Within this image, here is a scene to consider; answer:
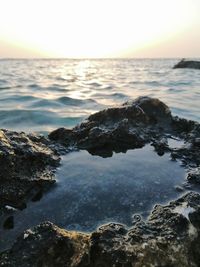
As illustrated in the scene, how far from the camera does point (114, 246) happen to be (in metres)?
2.62

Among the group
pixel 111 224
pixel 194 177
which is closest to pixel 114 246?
pixel 111 224

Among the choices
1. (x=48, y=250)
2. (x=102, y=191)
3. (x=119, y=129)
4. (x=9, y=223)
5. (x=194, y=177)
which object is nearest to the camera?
(x=48, y=250)

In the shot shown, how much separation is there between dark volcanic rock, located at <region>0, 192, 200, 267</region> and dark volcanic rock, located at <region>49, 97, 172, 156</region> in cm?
220

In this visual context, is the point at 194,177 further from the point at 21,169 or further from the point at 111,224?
the point at 21,169

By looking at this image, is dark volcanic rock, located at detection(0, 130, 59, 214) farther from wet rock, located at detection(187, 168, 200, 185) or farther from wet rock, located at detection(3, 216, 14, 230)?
wet rock, located at detection(187, 168, 200, 185)

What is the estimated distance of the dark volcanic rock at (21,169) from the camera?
3578mm

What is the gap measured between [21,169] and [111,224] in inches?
49.5

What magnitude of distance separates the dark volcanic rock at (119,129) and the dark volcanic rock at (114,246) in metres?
2.20

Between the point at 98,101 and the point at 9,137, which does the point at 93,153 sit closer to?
the point at 9,137

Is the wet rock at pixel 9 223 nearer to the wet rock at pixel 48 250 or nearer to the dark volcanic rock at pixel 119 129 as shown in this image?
the wet rock at pixel 48 250

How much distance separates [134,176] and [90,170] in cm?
53

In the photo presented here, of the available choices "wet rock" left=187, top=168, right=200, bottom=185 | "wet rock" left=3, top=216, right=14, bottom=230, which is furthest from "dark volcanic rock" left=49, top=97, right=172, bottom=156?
"wet rock" left=3, top=216, right=14, bottom=230

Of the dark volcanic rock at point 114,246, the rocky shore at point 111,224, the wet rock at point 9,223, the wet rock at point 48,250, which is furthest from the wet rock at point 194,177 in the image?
the wet rock at point 9,223

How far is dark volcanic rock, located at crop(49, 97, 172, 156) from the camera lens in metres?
5.11
